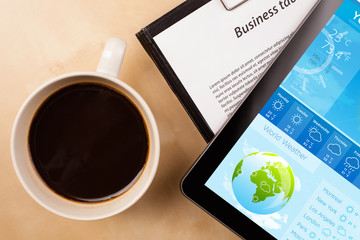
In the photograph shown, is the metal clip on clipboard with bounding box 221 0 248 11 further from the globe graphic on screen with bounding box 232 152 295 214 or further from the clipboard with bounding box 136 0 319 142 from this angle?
the globe graphic on screen with bounding box 232 152 295 214

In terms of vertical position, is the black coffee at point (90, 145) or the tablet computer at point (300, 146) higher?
the tablet computer at point (300, 146)

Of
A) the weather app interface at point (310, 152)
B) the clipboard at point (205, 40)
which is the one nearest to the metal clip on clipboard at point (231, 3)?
the clipboard at point (205, 40)

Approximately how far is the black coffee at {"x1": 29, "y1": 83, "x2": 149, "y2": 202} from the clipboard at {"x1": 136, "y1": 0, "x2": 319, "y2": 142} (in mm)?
73

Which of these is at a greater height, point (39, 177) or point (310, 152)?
point (310, 152)

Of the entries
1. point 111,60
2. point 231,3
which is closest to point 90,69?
point 111,60

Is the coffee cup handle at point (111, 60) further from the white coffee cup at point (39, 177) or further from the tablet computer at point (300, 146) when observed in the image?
the tablet computer at point (300, 146)

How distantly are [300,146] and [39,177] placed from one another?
12.6 inches

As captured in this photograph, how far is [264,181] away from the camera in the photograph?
52cm

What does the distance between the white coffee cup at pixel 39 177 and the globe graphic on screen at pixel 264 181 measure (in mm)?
117

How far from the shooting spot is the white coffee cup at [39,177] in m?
0.46

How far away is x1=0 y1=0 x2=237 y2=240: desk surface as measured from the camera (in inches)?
21.5

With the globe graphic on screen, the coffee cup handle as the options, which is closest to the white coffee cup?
the coffee cup handle

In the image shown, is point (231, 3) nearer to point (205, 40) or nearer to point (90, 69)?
point (205, 40)

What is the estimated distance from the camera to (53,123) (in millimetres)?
519
